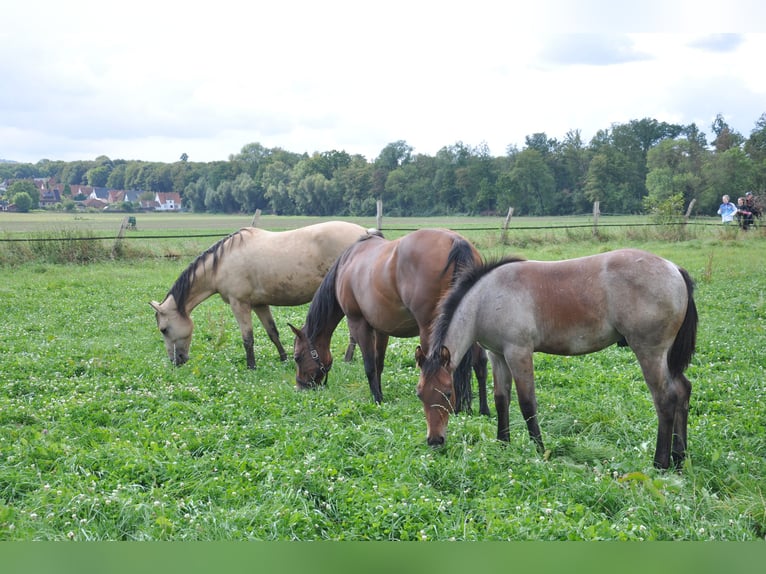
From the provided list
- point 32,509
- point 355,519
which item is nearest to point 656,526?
point 355,519

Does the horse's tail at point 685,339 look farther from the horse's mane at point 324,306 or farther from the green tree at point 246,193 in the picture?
the green tree at point 246,193

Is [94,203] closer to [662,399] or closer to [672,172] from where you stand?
[672,172]

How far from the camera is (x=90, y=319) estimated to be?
10844 millimetres

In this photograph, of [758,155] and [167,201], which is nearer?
[758,155]

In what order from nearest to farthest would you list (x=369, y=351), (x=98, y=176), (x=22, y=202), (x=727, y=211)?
(x=369, y=351)
(x=727, y=211)
(x=22, y=202)
(x=98, y=176)

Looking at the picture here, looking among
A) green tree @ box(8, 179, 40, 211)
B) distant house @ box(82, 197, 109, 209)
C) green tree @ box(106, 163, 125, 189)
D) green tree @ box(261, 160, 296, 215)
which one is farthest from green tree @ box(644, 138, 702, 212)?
green tree @ box(106, 163, 125, 189)

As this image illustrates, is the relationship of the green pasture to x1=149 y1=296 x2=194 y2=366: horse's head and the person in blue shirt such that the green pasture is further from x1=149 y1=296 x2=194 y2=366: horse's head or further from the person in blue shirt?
the person in blue shirt

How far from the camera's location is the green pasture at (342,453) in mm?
3311

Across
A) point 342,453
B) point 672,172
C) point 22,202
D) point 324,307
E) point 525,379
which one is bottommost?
point 342,453

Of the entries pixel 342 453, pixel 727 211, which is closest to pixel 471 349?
pixel 342 453

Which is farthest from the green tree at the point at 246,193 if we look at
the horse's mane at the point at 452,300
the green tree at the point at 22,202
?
the horse's mane at the point at 452,300

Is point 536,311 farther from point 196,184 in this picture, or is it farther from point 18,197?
point 196,184

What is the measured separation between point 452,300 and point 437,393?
0.77 m

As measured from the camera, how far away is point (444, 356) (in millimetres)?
4598
